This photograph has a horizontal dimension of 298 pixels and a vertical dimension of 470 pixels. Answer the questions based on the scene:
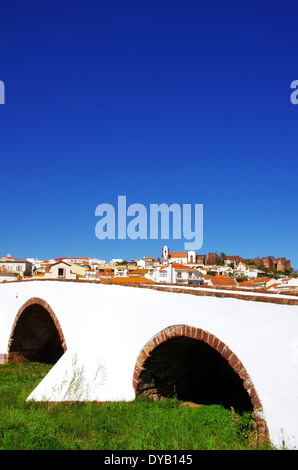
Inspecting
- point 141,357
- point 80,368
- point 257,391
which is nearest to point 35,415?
point 80,368

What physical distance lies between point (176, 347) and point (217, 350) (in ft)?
6.31

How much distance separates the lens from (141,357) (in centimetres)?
668

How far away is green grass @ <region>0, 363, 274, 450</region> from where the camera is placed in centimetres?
474

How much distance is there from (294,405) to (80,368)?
4131 mm

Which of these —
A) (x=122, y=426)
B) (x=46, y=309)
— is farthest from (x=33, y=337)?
(x=122, y=426)

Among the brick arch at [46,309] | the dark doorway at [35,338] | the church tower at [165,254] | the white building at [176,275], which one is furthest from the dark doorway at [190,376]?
the church tower at [165,254]

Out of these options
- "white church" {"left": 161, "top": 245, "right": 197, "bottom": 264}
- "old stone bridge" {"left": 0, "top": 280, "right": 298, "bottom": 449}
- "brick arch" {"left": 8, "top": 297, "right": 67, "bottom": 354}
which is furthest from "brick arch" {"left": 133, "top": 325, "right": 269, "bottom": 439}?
"white church" {"left": 161, "top": 245, "right": 197, "bottom": 264}

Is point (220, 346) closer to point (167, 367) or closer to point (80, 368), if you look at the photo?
point (167, 367)

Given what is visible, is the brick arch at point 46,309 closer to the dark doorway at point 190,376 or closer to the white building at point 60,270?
the dark doorway at point 190,376

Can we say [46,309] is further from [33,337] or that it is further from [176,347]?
[176,347]

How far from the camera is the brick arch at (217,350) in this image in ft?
15.3

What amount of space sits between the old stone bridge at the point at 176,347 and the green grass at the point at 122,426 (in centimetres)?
37

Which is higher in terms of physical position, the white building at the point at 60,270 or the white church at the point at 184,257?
the white church at the point at 184,257

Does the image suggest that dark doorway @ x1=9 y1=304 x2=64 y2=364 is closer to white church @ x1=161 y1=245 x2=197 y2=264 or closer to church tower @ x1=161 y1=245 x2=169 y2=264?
church tower @ x1=161 y1=245 x2=169 y2=264
